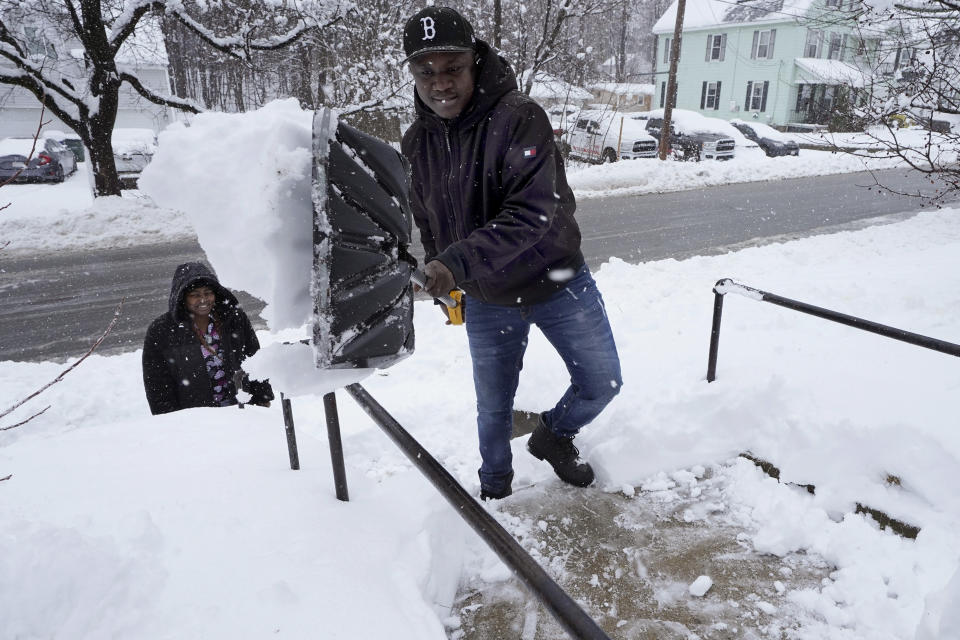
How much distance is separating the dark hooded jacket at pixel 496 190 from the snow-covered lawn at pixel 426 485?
2.96 feet

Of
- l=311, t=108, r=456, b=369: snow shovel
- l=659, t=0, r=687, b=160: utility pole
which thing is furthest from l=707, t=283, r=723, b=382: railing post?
l=659, t=0, r=687, b=160: utility pole

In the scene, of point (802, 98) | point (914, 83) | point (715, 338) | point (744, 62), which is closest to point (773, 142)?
point (802, 98)

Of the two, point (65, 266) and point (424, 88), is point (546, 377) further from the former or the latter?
point (65, 266)

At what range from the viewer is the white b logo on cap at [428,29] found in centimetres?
214

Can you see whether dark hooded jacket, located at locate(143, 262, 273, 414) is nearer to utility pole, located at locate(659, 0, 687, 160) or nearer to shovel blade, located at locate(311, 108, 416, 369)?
shovel blade, located at locate(311, 108, 416, 369)

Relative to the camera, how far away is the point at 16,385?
5.23 metres

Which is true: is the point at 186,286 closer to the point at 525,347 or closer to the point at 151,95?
the point at 525,347

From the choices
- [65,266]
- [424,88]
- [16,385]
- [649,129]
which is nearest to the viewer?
[424,88]

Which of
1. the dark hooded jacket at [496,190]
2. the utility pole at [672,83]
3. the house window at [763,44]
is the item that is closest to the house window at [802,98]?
the house window at [763,44]

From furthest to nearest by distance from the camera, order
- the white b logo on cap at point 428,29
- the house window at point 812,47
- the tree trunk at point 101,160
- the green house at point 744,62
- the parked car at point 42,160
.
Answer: the green house at point 744,62 → the house window at point 812,47 → the parked car at point 42,160 → the tree trunk at point 101,160 → the white b logo on cap at point 428,29

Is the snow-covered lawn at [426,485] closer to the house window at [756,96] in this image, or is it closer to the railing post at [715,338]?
the railing post at [715,338]

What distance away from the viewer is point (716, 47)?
39.6 metres

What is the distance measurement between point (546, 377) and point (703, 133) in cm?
2263

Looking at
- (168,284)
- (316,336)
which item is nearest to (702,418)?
(316,336)
